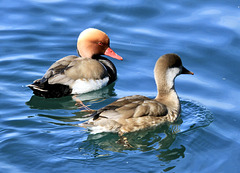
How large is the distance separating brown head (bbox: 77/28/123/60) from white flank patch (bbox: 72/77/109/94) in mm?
855

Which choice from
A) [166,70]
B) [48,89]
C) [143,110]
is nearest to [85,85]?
[48,89]

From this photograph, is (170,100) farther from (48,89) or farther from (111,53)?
(111,53)

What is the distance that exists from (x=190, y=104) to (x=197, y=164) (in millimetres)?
2047

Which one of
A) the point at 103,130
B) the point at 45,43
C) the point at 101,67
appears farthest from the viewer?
the point at 45,43

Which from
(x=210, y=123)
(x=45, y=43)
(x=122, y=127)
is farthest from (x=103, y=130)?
(x=45, y=43)

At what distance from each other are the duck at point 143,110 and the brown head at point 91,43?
83.7 inches

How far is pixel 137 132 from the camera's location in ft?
23.8

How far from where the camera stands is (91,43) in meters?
9.56

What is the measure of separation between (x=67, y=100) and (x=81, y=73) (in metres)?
0.60

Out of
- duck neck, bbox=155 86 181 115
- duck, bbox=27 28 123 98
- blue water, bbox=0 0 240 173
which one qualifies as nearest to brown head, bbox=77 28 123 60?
duck, bbox=27 28 123 98

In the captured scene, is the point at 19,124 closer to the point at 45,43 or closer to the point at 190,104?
the point at 190,104

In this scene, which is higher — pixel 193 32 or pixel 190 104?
pixel 193 32

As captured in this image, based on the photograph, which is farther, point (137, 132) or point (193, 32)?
point (193, 32)

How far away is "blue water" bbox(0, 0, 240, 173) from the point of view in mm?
6551
